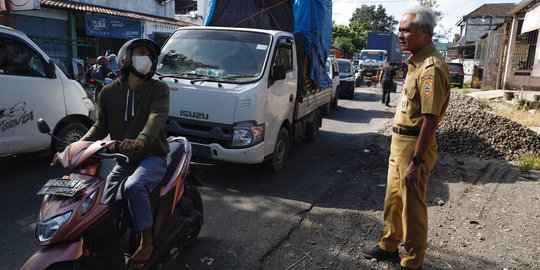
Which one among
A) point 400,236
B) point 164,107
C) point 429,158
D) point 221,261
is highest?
point 164,107

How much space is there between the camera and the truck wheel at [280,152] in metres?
5.83

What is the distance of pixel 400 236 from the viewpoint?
11.3ft

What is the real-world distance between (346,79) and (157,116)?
600 inches

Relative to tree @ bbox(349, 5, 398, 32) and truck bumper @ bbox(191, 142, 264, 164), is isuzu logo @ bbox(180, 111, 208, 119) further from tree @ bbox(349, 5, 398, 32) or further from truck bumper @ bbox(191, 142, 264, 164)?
tree @ bbox(349, 5, 398, 32)

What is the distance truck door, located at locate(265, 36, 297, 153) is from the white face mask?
2757 mm

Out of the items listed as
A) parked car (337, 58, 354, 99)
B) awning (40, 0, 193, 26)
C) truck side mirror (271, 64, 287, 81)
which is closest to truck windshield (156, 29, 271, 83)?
truck side mirror (271, 64, 287, 81)

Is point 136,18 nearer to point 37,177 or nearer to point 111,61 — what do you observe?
point 111,61

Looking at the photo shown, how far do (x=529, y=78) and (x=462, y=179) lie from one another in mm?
13482

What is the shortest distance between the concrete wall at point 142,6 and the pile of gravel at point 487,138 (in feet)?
56.7

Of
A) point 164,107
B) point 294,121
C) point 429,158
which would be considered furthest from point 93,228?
point 294,121

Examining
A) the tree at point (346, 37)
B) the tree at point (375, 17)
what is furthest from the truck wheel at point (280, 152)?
the tree at point (375, 17)

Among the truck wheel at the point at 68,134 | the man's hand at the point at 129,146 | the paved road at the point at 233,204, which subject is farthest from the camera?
the truck wheel at the point at 68,134

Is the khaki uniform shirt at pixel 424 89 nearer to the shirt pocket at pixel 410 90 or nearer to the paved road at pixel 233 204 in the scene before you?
the shirt pocket at pixel 410 90

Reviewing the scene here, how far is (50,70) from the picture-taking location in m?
5.59
